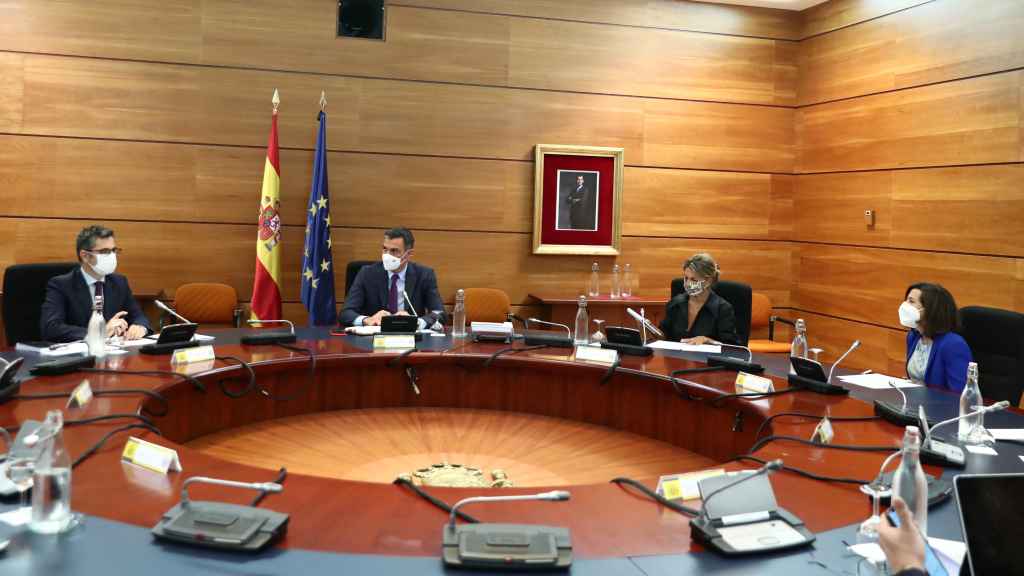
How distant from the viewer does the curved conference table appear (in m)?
1.55

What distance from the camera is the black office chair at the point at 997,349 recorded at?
3332 mm

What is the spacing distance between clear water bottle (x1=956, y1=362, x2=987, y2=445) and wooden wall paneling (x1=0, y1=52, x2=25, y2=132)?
5500mm

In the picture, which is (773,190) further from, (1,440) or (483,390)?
(1,440)

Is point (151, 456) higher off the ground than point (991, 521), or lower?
lower

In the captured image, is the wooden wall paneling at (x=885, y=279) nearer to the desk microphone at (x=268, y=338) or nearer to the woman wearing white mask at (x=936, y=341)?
the woman wearing white mask at (x=936, y=341)

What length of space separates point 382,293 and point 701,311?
1771 millimetres

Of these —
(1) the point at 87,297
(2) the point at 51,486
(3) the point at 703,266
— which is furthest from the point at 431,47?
(2) the point at 51,486

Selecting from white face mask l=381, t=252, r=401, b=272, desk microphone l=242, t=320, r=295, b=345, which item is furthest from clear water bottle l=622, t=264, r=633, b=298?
desk microphone l=242, t=320, r=295, b=345

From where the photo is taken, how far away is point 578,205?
6.17 m

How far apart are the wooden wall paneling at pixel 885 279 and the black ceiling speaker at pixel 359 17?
3.73 meters

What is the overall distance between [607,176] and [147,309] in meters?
3.40

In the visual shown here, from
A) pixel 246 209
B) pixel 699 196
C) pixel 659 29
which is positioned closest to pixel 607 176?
pixel 699 196

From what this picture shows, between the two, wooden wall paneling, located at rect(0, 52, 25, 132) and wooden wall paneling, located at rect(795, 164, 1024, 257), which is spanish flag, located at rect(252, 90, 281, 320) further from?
wooden wall paneling, located at rect(795, 164, 1024, 257)

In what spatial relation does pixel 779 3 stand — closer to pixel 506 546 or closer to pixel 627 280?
pixel 627 280
